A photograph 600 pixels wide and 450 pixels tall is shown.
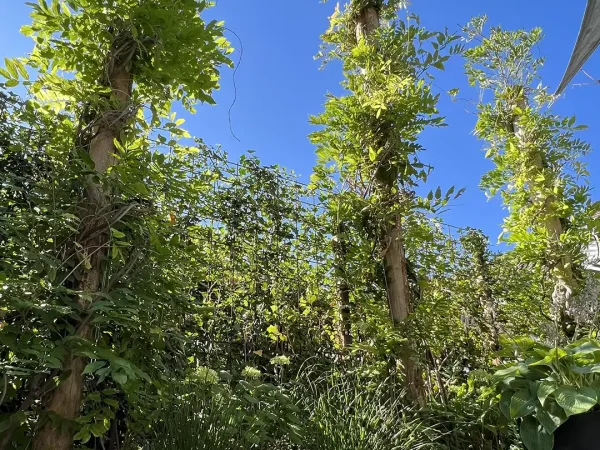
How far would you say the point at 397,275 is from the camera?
2662 millimetres

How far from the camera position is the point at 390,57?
286 centimetres

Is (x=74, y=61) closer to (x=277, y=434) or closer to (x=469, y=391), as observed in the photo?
(x=277, y=434)

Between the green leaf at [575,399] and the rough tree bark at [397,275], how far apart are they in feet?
2.70

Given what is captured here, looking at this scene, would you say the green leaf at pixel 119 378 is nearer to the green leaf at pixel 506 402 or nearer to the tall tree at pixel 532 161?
the green leaf at pixel 506 402

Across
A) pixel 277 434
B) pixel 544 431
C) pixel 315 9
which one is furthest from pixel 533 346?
pixel 315 9

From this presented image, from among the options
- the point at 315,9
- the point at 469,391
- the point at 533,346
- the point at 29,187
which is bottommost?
the point at 469,391

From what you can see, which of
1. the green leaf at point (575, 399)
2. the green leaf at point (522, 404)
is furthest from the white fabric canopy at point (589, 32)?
the green leaf at point (522, 404)

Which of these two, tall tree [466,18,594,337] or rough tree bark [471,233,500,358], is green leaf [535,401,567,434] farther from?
rough tree bark [471,233,500,358]

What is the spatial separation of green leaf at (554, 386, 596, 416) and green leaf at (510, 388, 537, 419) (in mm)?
121

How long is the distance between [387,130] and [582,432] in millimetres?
1863

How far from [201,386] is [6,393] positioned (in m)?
0.73

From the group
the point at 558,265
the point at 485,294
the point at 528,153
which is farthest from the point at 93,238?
the point at 485,294

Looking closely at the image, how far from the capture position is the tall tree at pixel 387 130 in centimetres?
267

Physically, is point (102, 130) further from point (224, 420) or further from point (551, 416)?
point (551, 416)
